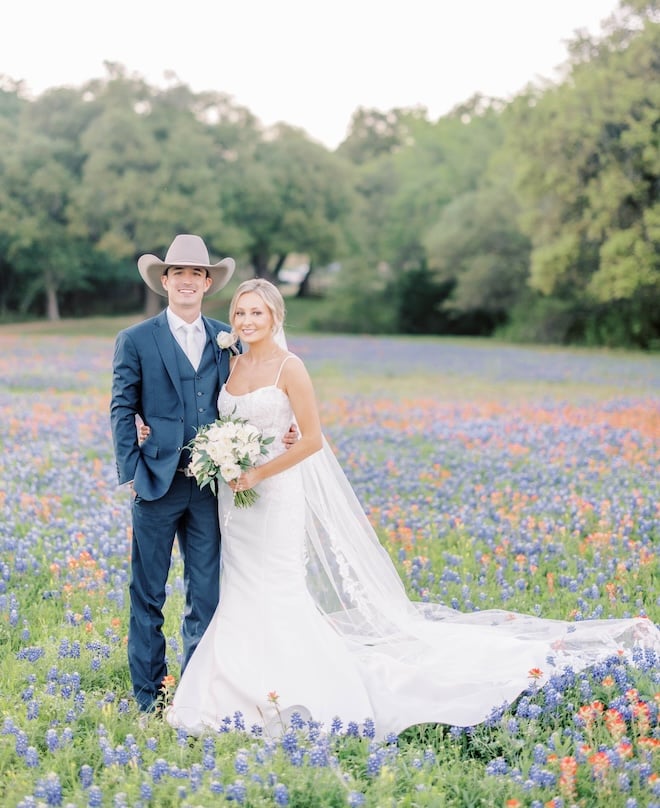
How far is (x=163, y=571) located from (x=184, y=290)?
1591 mm

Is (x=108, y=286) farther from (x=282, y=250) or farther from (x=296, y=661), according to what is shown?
(x=296, y=661)

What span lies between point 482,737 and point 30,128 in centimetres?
4919

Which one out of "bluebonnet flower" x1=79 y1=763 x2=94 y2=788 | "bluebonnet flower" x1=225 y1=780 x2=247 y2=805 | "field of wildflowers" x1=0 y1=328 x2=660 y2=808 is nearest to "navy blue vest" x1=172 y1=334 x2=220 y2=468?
"field of wildflowers" x1=0 y1=328 x2=660 y2=808

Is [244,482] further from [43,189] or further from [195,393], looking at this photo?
[43,189]

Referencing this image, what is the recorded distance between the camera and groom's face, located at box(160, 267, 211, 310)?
15.9 feet

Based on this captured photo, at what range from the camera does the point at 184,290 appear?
486 cm

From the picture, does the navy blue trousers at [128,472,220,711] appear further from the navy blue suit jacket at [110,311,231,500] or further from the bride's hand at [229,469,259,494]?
the bride's hand at [229,469,259,494]

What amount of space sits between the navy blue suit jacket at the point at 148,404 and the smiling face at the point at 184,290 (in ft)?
0.47

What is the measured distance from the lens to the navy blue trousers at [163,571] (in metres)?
4.74

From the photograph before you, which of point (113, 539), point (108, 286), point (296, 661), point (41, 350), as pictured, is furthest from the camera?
point (108, 286)

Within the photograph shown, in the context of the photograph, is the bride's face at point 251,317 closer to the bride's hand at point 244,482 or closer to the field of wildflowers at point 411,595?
the bride's hand at point 244,482

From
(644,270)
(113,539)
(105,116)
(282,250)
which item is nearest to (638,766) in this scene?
(113,539)

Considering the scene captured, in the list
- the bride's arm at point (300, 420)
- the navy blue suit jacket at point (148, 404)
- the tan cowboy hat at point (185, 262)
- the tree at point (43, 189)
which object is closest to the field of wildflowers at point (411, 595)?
the navy blue suit jacket at point (148, 404)

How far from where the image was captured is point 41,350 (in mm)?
28281
